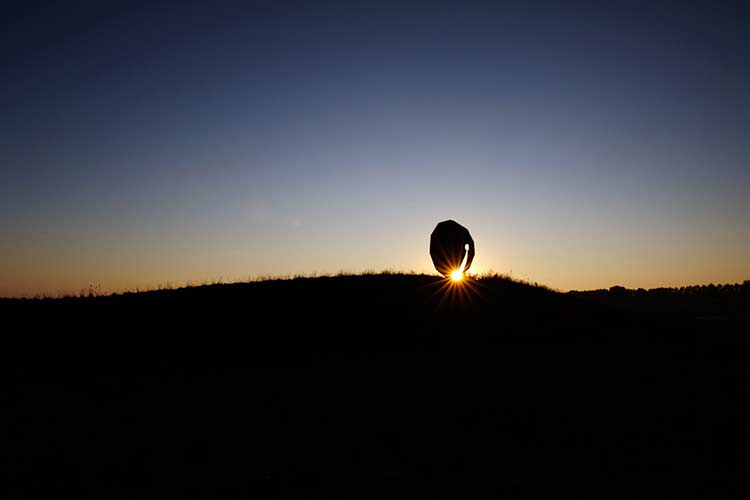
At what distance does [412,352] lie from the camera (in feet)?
50.2

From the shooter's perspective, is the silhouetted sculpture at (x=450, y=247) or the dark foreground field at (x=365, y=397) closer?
the dark foreground field at (x=365, y=397)

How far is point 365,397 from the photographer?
11258 millimetres

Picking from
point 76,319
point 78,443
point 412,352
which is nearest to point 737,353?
point 412,352

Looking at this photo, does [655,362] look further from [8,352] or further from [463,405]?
[8,352]

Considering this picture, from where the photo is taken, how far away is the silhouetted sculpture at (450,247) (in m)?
23.4

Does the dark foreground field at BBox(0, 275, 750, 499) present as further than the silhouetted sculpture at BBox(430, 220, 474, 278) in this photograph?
No

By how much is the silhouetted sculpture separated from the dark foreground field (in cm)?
255

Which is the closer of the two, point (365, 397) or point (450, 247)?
point (365, 397)

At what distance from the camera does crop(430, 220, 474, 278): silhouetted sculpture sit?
76.8 feet

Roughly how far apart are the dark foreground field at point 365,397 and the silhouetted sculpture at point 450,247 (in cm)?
255

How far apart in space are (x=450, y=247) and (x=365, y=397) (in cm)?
1322

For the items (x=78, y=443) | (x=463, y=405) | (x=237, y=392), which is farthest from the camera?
(x=237, y=392)

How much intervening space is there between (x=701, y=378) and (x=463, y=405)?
294 inches

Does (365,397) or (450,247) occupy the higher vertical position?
(450,247)
